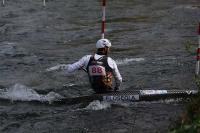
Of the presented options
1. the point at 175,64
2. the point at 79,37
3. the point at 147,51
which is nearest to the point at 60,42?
the point at 79,37

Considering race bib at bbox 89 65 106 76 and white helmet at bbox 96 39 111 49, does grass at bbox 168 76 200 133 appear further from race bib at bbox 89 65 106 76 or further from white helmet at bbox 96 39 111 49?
race bib at bbox 89 65 106 76

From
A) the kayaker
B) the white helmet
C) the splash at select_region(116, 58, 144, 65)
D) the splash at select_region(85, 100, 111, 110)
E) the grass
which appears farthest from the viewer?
the splash at select_region(116, 58, 144, 65)

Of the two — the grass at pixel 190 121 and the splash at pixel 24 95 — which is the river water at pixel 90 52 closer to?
the splash at pixel 24 95

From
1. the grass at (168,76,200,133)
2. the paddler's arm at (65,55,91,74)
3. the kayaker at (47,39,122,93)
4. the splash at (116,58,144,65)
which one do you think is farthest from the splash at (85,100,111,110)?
the splash at (116,58,144,65)

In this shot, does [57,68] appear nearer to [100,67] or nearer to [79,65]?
[79,65]

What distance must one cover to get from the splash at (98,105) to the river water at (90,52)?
2 cm

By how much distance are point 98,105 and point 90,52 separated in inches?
280

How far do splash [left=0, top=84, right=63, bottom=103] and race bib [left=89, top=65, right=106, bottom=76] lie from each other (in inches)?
54.7

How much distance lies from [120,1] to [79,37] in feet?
39.0

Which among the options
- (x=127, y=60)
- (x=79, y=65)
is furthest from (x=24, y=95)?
(x=127, y=60)

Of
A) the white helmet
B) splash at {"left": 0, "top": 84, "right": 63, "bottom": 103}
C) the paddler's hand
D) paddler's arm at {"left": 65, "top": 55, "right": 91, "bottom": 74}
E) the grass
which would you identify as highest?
the white helmet

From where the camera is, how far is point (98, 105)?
12.5 metres

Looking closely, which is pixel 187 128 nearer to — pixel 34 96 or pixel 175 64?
pixel 34 96

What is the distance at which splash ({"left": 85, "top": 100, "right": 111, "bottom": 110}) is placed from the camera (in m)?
12.5
